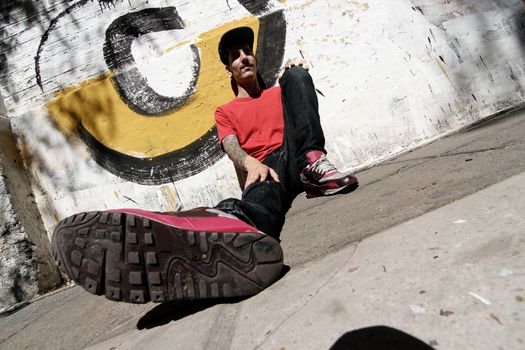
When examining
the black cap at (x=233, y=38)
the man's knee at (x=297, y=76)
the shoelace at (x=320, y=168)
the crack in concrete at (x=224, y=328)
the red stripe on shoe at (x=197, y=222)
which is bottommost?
the crack in concrete at (x=224, y=328)

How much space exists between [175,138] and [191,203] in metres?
0.47

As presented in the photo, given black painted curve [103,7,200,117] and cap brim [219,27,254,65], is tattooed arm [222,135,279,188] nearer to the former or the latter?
cap brim [219,27,254,65]

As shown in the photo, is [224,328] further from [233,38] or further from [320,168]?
[233,38]

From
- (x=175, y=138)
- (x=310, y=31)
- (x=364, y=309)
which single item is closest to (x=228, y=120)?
(x=175, y=138)

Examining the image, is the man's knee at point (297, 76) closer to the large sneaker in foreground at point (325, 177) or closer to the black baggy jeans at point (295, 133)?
the black baggy jeans at point (295, 133)

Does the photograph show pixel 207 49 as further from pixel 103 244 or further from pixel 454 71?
pixel 103 244

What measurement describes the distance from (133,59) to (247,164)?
1.52 metres

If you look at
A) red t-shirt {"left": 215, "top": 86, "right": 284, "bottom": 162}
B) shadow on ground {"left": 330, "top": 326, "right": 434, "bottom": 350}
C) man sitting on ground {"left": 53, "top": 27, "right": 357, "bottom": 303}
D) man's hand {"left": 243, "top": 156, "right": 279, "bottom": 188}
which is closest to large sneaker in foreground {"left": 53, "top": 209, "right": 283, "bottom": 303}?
man sitting on ground {"left": 53, "top": 27, "right": 357, "bottom": 303}

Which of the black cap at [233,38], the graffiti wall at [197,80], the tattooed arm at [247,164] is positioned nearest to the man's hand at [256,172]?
the tattooed arm at [247,164]

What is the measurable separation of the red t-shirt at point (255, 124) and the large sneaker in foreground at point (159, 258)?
93cm

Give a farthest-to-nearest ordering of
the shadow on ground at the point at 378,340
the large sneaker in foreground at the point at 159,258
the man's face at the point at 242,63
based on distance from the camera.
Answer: the man's face at the point at 242,63 < the large sneaker in foreground at the point at 159,258 < the shadow on ground at the point at 378,340

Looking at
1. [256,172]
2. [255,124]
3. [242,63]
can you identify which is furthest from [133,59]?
[256,172]

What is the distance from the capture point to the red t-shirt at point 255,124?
1.72 metres

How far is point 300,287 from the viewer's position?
74cm
